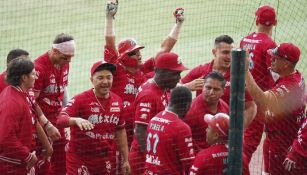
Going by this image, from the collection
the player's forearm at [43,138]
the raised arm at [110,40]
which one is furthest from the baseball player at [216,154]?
the raised arm at [110,40]

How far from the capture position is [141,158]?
6410 mm

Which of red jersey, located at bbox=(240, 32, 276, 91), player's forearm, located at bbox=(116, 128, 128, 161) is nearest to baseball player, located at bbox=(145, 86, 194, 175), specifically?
player's forearm, located at bbox=(116, 128, 128, 161)

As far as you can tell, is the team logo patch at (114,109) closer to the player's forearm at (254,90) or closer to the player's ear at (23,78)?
the player's ear at (23,78)

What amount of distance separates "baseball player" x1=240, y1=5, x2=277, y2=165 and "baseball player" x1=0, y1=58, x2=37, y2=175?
272 cm

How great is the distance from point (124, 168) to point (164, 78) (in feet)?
3.21

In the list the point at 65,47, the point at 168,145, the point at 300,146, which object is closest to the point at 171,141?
the point at 168,145

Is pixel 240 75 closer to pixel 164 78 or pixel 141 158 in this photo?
pixel 164 78

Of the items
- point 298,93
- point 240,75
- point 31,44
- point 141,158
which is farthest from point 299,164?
point 31,44

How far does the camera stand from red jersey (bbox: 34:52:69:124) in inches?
276

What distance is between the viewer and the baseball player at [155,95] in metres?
6.13

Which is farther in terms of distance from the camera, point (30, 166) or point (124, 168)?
point (124, 168)

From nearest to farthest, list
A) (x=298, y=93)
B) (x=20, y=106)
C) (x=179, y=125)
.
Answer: (x=179, y=125) → (x=20, y=106) → (x=298, y=93)

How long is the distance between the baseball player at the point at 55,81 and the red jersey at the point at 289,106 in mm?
2180

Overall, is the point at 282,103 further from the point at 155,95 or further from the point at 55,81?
the point at 55,81
